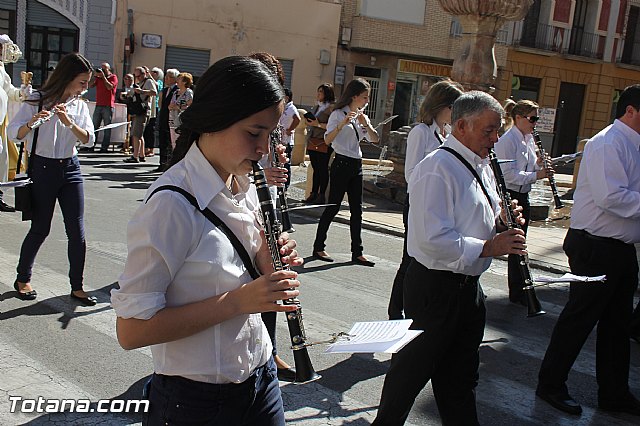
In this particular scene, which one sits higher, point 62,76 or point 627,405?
point 62,76

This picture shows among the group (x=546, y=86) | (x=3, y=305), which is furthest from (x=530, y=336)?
(x=546, y=86)

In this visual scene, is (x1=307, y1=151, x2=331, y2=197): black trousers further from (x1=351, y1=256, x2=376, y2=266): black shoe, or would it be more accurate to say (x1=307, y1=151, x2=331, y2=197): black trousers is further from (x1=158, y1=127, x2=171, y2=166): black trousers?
(x1=158, y1=127, x2=171, y2=166): black trousers

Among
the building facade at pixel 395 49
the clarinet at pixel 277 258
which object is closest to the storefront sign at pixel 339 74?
the building facade at pixel 395 49

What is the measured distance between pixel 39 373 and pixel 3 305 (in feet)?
4.78

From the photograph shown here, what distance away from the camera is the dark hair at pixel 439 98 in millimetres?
5633

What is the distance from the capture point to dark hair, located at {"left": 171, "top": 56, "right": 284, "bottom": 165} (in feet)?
6.98

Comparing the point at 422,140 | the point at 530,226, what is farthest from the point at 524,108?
the point at 530,226

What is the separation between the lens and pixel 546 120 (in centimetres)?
2894

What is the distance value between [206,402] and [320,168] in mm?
9613

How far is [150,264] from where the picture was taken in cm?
204

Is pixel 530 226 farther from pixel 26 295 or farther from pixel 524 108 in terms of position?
pixel 26 295

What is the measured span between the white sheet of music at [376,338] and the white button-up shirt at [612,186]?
228 centimetres

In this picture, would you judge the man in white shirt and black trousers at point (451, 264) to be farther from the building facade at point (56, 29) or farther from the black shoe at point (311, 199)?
the building facade at point (56, 29)

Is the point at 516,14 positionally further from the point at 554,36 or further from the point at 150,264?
the point at 554,36
